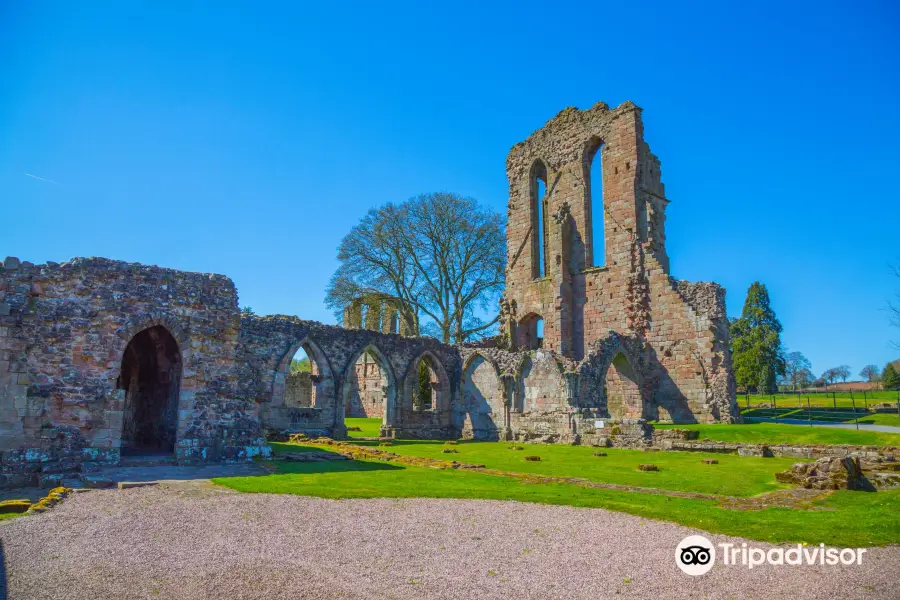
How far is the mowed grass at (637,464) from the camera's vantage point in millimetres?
9367

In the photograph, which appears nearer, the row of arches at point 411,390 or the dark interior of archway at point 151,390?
the dark interior of archway at point 151,390

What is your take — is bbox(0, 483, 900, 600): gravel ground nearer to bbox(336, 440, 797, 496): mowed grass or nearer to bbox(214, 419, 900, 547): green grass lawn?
bbox(214, 419, 900, 547): green grass lawn

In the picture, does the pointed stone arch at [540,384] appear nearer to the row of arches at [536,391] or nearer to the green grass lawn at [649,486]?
Result: the row of arches at [536,391]

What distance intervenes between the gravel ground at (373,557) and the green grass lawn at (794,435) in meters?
10.4

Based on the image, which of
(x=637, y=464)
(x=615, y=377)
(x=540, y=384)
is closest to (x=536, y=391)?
(x=540, y=384)

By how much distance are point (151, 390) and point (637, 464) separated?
457 inches

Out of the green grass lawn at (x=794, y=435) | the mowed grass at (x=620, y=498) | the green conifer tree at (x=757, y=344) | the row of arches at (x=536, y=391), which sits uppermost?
the green conifer tree at (x=757, y=344)

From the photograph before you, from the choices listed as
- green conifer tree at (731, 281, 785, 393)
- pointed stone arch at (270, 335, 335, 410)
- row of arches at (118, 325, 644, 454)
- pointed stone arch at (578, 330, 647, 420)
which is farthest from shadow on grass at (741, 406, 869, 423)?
pointed stone arch at (270, 335, 335, 410)

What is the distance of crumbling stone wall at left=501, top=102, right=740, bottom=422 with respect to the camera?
21438 millimetres

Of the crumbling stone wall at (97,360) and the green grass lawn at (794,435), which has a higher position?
the crumbling stone wall at (97,360)

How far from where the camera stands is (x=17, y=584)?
4.36 m

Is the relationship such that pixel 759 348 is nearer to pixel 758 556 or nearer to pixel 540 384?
pixel 540 384

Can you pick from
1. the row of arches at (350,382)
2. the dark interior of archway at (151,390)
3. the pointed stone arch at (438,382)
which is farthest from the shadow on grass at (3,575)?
the pointed stone arch at (438,382)

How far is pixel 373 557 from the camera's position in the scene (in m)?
5.14
